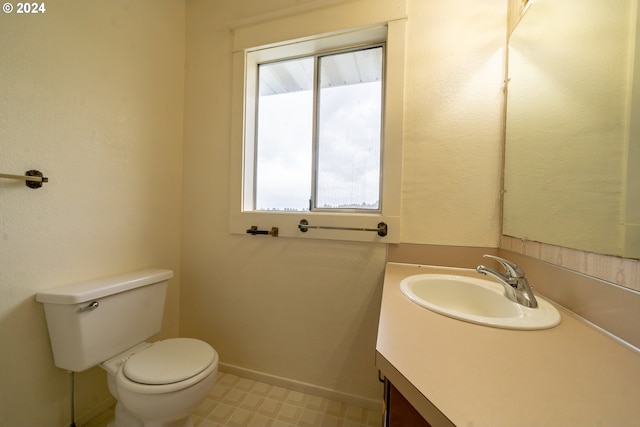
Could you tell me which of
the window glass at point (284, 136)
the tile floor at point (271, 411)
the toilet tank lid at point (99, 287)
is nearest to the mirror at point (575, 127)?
the window glass at point (284, 136)

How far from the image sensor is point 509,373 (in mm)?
424

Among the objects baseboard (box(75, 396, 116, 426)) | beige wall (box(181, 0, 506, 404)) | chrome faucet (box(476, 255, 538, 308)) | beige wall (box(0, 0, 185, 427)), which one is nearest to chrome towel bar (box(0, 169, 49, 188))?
beige wall (box(0, 0, 185, 427))

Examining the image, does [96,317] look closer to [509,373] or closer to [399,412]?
[399,412]

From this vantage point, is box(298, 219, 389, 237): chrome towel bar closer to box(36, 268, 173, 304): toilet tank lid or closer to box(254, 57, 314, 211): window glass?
box(254, 57, 314, 211): window glass

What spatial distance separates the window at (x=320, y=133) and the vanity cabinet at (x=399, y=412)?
902mm

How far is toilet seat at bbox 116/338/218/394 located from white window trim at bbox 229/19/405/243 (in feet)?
2.20

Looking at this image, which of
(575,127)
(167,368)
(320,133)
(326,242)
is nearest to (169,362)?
(167,368)

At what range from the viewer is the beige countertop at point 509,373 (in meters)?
0.34

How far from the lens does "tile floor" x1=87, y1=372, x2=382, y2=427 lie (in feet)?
3.84

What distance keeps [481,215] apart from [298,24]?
146 centimetres

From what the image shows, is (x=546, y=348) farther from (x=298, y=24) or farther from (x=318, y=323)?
(x=298, y=24)

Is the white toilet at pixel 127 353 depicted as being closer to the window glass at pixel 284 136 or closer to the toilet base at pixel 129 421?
the toilet base at pixel 129 421

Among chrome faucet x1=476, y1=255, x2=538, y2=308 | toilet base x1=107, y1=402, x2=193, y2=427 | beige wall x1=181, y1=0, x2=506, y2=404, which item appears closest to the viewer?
chrome faucet x1=476, y1=255, x2=538, y2=308

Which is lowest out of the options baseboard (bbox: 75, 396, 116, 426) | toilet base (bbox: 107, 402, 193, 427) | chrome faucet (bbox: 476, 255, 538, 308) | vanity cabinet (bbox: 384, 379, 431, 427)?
baseboard (bbox: 75, 396, 116, 426)
